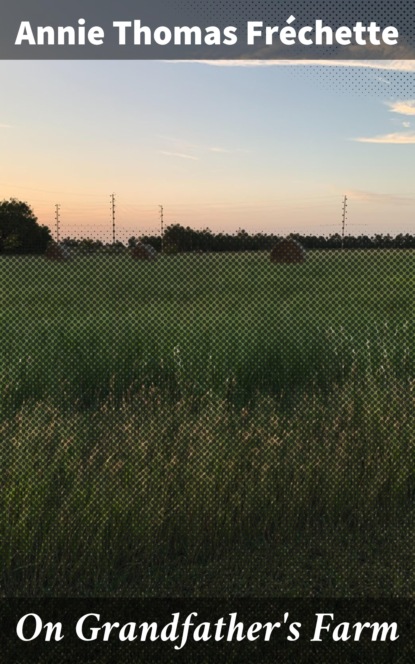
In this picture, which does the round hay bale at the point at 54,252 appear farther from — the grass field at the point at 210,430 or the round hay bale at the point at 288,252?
the round hay bale at the point at 288,252

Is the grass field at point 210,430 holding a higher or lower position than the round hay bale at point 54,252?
lower

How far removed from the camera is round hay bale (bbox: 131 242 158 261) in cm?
384

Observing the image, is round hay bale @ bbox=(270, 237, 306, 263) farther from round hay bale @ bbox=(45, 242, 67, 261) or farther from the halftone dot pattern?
round hay bale @ bbox=(45, 242, 67, 261)

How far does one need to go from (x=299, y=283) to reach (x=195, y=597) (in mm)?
2496

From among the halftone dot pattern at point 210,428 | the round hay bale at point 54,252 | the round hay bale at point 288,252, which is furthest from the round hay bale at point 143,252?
the round hay bale at point 288,252

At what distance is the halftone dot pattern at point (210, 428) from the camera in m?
3.64

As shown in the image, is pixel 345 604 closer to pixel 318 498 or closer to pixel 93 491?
pixel 318 498

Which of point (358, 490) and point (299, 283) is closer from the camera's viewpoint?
point (358, 490)

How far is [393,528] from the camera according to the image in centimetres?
399

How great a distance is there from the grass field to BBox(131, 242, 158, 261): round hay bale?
0.35 ft

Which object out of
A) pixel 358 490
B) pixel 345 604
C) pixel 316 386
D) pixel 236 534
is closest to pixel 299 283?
pixel 316 386

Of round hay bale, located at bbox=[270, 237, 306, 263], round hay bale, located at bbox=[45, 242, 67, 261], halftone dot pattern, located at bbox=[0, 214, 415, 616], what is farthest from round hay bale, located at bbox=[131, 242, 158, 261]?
round hay bale, located at bbox=[270, 237, 306, 263]

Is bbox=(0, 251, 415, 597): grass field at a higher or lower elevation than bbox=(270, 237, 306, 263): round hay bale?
lower

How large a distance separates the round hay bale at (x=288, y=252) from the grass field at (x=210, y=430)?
5.1 inches
